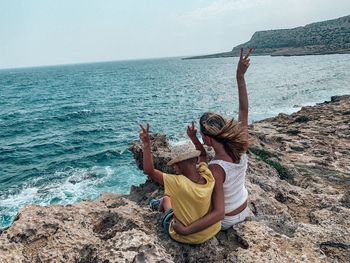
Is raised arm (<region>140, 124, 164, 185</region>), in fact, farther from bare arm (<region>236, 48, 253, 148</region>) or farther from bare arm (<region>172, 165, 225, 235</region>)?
bare arm (<region>236, 48, 253, 148</region>)

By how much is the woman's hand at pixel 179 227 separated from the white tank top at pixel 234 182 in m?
0.97

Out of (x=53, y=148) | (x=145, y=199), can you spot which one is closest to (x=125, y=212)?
(x=145, y=199)

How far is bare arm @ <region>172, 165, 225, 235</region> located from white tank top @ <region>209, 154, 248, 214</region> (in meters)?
0.17

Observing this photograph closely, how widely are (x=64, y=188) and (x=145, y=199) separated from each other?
12.9m

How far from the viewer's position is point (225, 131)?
557 cm

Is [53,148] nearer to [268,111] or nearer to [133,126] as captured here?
[133,126]

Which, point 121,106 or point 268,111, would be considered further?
point 121,106

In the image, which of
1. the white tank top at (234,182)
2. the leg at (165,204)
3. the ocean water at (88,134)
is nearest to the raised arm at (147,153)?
the white tank top at (234,182)

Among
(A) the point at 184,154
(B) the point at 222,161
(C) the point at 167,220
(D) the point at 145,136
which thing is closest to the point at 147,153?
(D) the point at 145,136

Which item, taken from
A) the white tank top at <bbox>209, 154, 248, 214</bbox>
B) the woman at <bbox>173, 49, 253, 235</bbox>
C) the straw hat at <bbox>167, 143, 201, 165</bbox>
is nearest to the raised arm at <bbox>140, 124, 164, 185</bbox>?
the straw hat at <bbox>167, 143, 201, 165</bbox>

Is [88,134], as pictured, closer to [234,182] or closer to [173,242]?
[173,242]

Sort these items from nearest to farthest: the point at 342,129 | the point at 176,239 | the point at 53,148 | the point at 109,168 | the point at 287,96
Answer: the point at 176,239, the point at 342,129, the point at 109,168, the point at 53,148, the point at 287,96

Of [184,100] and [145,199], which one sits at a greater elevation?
[145,199]

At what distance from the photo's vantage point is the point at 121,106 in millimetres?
59938
